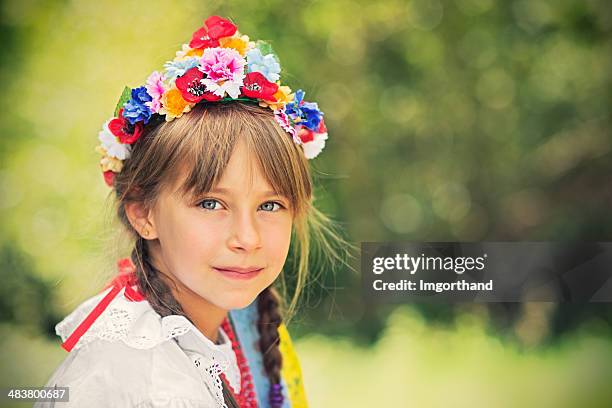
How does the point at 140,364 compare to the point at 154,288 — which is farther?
the point at 154,288

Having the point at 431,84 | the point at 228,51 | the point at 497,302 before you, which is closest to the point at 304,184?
the point at 228,51

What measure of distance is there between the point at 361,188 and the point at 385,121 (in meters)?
0.20

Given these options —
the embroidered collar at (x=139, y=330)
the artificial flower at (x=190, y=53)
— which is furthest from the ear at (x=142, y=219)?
the artificial flower at (x=190, y=53)

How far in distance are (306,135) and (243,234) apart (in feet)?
1.01

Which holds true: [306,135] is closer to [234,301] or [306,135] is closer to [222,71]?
[222,71]

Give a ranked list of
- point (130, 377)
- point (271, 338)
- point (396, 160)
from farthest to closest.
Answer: point (396, 160) → point (271, 338) → point (130, 377)

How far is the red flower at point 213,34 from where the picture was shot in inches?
60.5

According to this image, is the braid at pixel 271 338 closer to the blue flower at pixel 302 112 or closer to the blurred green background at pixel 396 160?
Result: the blurred green background at pixel 396 160

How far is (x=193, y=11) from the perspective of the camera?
2.08 metres

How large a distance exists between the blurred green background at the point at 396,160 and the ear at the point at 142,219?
52cm

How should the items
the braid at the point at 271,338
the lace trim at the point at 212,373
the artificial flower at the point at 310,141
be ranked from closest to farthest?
the lace trim at the point at 212,373 → the artificial flower at the point at 310,141 → the braid at the point at 271,338

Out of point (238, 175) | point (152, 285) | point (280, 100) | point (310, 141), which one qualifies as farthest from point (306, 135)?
point (152, 285)

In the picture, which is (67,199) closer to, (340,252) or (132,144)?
(132,144)

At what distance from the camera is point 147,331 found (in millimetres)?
1426
